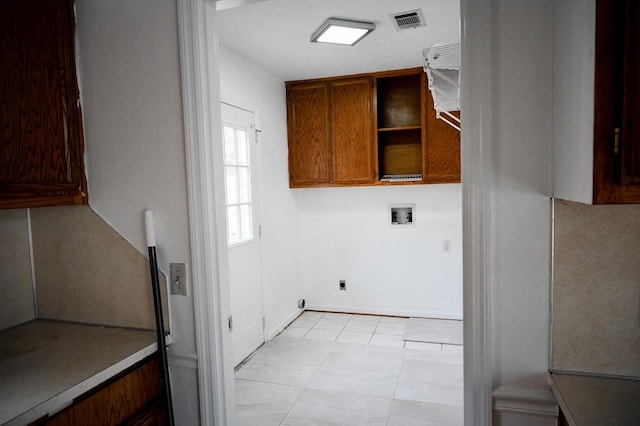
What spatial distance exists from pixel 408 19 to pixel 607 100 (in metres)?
1.99

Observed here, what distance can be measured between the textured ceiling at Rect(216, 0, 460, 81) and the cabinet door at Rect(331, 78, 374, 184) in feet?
0.61

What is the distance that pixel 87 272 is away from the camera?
5.51 ft

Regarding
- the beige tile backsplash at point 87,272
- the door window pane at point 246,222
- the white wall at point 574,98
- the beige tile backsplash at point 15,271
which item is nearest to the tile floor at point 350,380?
the door window pane at point 246,222

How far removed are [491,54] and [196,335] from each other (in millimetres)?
1388

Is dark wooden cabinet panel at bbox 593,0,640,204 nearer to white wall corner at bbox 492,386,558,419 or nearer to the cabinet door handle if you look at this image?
the cabinet door handle

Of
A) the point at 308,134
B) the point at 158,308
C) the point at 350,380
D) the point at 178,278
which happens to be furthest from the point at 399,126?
the point at 158,308

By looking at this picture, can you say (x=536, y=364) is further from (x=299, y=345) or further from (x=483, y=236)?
(x=299, y=345)

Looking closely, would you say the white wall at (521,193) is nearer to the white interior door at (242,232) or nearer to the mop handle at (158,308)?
the mop handle at (158,308)

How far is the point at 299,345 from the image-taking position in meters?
3.69

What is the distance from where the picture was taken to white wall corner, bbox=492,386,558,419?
1193 mm

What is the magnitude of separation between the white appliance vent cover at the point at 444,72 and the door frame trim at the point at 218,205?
0.80 m

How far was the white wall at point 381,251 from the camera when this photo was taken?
4.18m

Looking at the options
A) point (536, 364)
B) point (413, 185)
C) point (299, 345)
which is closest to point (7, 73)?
point (536, 364)

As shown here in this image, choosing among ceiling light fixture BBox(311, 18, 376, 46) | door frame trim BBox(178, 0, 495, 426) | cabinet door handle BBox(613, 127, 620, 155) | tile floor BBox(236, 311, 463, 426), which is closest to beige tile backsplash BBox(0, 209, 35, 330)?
door frame trim BBox(178, 0, 495, 426)
